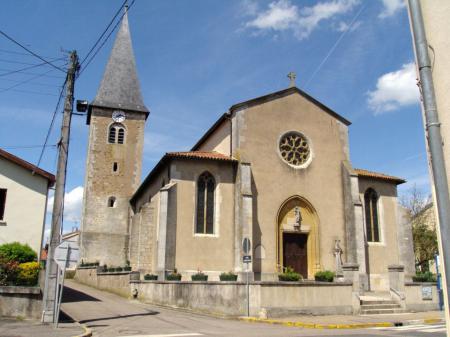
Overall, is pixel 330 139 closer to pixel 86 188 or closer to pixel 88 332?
pixel 88 332

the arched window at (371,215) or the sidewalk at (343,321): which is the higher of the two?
the arched window at (371,215)

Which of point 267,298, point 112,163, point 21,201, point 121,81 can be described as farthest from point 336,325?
point 121,81

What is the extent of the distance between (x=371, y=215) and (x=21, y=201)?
18123 mm

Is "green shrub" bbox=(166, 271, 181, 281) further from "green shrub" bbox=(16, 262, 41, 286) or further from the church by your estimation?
"green shrub" bbox=(16, 262, 41, 286)

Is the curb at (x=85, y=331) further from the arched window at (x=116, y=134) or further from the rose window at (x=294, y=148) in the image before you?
the arched window at (x=116, y=134)

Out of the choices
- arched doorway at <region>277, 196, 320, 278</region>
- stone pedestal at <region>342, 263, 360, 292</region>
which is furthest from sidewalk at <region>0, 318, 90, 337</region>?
arched doorway at <region>277, 196, 320, 278</region>

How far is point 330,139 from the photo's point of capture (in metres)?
24.4

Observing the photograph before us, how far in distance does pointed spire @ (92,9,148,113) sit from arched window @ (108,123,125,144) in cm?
177

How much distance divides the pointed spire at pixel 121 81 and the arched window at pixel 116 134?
1.77 m

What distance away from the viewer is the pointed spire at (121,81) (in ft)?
124

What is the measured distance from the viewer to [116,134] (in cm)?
3694

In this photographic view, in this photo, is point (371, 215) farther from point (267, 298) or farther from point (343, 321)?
point (267, 298)

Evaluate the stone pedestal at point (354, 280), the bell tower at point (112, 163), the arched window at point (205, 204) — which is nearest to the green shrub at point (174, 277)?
the arched window at point (205, 204)

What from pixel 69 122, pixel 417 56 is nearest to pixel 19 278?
pixel 69 122
